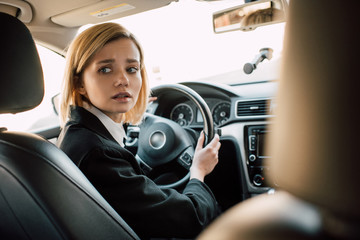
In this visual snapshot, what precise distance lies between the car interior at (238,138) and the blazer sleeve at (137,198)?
0.10 meters

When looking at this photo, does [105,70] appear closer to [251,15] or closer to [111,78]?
[111,78]

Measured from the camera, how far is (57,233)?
2.98 ft

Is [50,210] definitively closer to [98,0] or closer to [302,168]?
[302,168]

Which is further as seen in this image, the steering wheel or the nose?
the steering wheel

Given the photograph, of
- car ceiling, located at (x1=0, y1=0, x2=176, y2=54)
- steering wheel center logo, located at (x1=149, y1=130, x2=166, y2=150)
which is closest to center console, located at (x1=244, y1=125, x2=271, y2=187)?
steering wheel center logo, located at (x1=149, y1=130, x2=166, y2=150)

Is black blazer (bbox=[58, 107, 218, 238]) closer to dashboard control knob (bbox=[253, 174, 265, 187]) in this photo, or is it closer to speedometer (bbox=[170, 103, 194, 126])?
dashboard control knob (bbox=[253, 174, 265, 187])

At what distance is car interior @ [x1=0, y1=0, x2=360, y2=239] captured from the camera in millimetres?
314

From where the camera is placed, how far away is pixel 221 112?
2.55 m

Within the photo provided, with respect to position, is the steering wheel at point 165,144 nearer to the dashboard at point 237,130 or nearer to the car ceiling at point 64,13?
the dashboard at point 237,130

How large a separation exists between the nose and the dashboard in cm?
102

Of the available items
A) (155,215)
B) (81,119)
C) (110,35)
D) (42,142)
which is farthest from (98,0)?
(155,215)

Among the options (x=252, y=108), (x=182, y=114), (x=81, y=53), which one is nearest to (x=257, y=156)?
(x=252, y=108)

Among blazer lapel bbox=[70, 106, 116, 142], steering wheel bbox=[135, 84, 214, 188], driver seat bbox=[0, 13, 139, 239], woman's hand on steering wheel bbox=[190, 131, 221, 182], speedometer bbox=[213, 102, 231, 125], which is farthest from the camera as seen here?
speedometer bbox=[213, 102, 231, 125]

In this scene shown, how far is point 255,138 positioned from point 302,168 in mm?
1997
